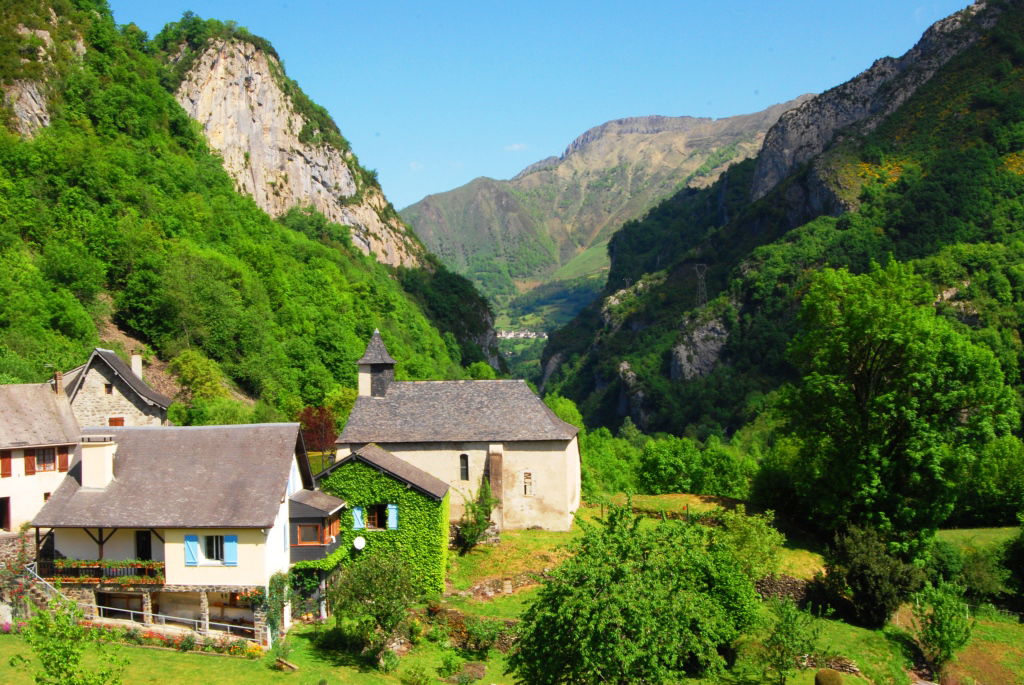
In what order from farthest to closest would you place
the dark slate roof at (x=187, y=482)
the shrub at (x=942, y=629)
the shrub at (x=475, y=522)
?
the shrub at (x=475, y=522) → the shrub at (x=942, y=629) → the dark slate roof at (x=187, y=482)

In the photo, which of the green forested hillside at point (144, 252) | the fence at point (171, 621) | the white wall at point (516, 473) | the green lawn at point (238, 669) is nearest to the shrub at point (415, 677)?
the green lawn at point (238, 669)

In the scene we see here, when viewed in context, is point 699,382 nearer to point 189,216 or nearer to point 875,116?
point 875,116

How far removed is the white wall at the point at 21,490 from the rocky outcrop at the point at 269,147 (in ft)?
342

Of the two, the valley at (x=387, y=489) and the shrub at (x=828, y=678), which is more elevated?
the valley at (x=387, y=489)

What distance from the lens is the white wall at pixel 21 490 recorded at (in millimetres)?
36250

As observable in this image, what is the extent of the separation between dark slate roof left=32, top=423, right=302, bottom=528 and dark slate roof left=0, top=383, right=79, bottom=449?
3.10 metres

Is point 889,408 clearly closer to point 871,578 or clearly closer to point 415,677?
point 871,578

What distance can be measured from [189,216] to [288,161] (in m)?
54.0

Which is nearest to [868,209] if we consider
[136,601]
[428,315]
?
[428,315]

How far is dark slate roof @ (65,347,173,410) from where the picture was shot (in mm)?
48219

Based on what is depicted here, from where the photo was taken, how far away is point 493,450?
44.6m

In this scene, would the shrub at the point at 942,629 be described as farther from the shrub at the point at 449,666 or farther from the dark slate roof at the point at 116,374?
the dark slate roof at the point at 116,374

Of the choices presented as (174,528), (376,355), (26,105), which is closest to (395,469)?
(376,355)

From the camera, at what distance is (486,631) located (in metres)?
33.0
